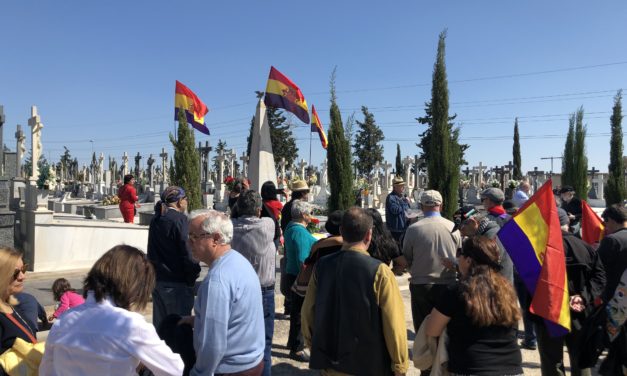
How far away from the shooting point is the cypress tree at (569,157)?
2483 centimetres

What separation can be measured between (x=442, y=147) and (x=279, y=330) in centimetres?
854

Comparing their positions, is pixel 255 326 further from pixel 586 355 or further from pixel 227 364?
pixel 586 355

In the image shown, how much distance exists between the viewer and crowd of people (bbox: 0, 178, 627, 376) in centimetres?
211

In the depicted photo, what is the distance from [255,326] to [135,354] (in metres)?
0.82

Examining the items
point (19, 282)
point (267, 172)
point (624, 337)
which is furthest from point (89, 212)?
point (624, 337)

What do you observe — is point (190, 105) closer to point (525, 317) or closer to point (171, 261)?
point (171, 261)

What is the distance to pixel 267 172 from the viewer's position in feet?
34.0

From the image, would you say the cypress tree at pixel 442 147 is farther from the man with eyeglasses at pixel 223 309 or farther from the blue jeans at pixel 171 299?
the man with eyeglasses at pixel 223 309

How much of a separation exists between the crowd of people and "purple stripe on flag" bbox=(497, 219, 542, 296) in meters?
0.54

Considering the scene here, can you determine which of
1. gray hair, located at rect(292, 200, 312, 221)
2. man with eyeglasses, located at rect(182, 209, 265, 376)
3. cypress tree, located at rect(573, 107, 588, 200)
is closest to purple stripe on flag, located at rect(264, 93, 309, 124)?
gray hair, located at rect(292, 200, 312, 221)

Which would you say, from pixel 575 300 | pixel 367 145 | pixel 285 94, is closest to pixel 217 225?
pixel 575 300

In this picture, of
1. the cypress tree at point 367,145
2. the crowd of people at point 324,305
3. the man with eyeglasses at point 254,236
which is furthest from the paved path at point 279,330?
the cypress tree at point 367,145

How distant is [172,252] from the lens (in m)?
4.38

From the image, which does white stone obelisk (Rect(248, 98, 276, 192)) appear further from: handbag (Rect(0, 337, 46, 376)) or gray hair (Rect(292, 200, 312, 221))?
handbag (Rect(0, 337, 46, 376))
